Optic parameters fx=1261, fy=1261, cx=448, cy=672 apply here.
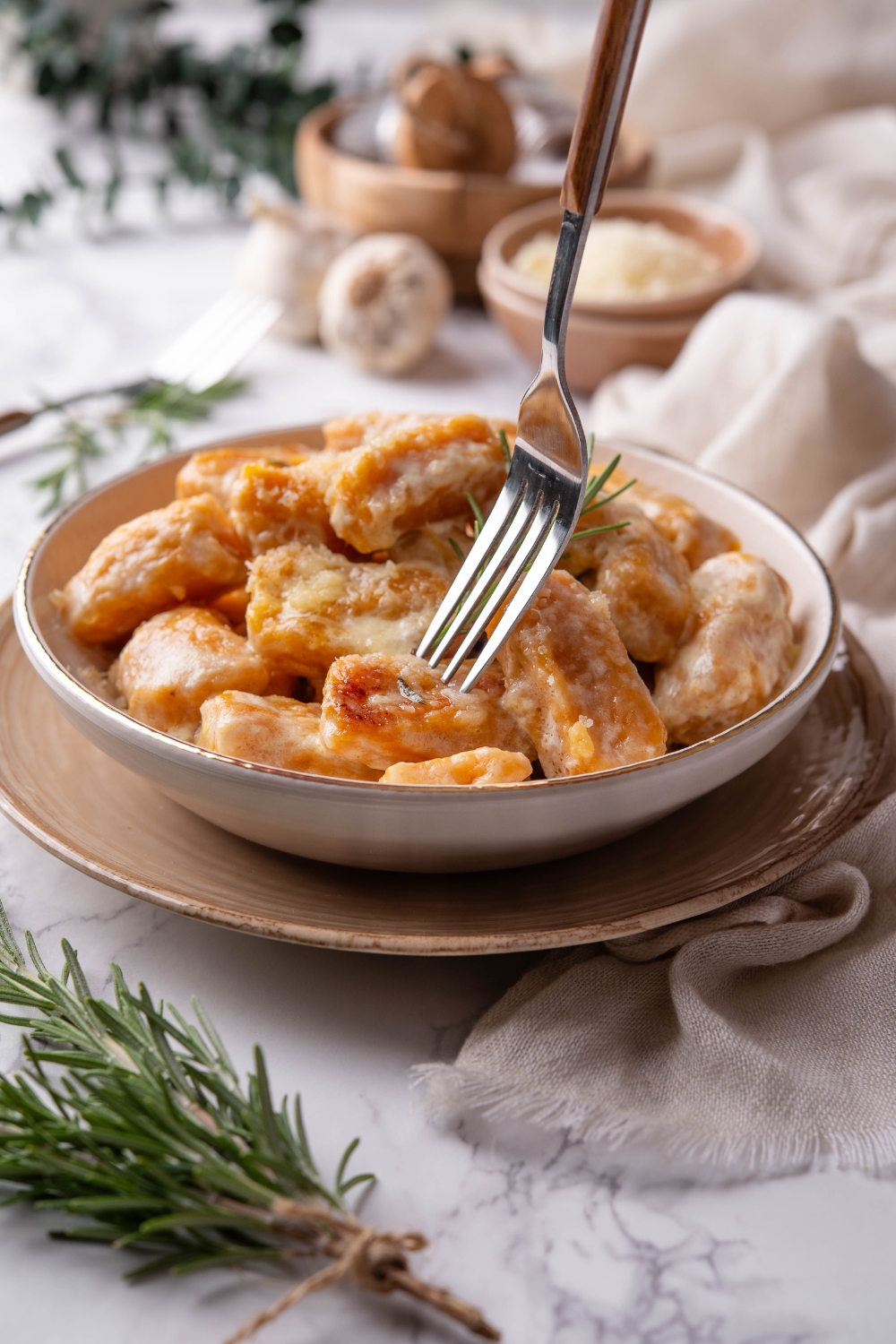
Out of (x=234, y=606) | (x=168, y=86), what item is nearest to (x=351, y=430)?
(x=234, y=606)

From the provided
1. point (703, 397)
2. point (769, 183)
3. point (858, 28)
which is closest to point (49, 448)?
point (703, 397)

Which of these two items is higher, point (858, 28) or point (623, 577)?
point (858, 28)

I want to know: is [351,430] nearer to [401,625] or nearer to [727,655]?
[401,625]

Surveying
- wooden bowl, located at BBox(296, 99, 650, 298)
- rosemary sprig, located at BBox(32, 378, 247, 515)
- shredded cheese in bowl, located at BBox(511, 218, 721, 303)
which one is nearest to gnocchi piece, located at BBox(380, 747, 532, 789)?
rosemary sprig, located at BBox(32, 378, 247, 515)

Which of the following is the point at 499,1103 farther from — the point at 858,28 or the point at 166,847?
the point at 858,28

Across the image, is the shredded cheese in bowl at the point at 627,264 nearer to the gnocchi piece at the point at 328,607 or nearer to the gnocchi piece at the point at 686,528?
the gnocchi piece at the point at 686,528

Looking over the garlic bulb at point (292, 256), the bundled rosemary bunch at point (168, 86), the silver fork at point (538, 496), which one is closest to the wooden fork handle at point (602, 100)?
the silver fork at point (538, 496)

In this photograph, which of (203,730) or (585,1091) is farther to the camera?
(203,730)
